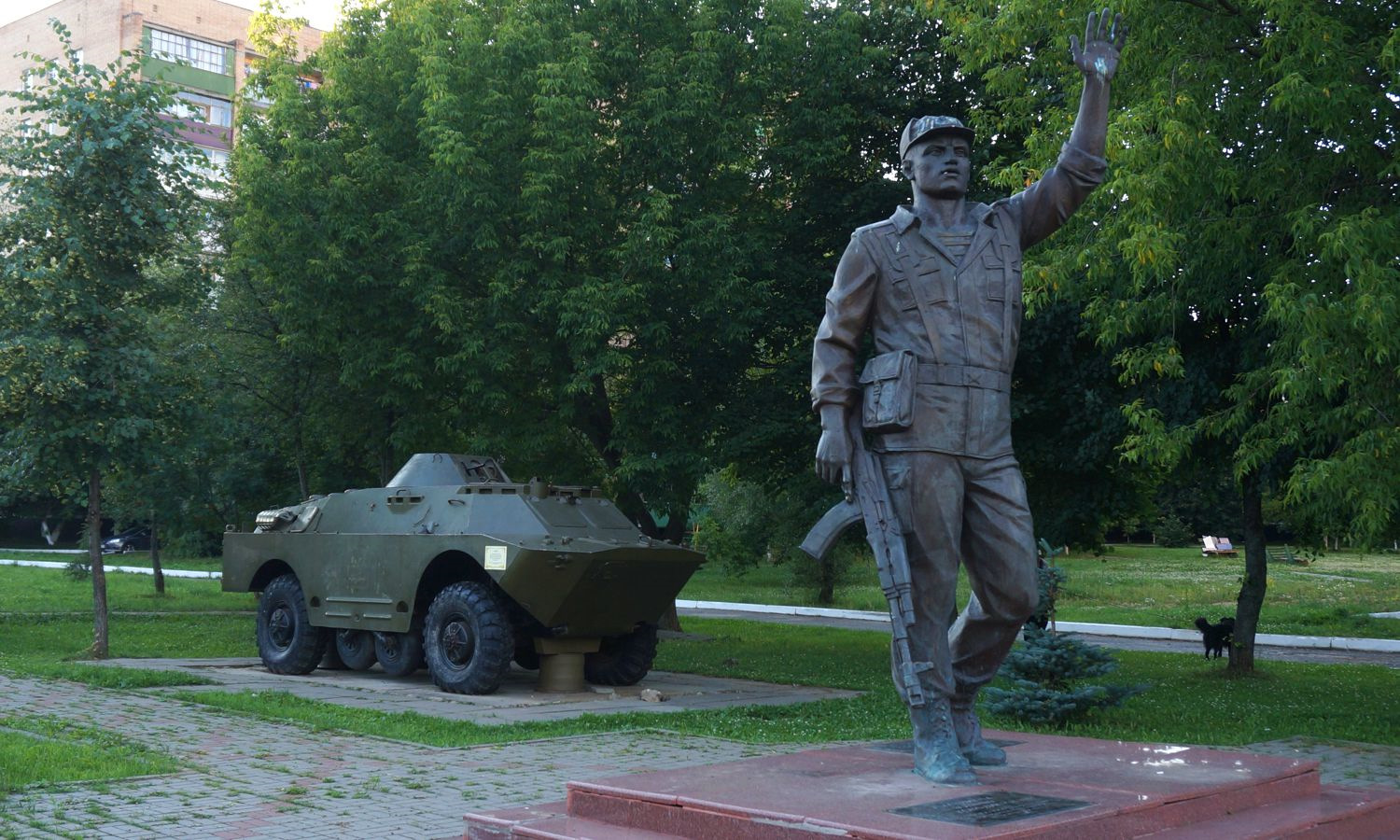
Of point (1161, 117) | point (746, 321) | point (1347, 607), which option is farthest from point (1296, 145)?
point (1347, 607)

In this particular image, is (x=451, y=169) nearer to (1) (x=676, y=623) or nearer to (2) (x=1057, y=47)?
(2) (x=1057, y=47)

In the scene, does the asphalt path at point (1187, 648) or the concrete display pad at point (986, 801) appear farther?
the asphalt path at point (1187, 648)

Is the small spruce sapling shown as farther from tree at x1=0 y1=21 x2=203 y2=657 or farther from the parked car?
the parked car

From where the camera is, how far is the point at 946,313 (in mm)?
6043

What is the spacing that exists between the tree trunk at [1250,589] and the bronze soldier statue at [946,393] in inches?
387

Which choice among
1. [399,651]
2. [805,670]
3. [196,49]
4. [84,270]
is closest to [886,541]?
[399,651]

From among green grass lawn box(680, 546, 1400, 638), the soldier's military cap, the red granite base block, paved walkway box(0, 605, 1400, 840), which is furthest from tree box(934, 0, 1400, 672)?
green grass lawn box(680, 546, 1400, 638)

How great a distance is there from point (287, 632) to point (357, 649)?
31.4 inches

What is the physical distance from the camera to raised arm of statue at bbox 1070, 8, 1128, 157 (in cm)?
600

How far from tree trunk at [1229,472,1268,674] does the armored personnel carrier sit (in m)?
6.15

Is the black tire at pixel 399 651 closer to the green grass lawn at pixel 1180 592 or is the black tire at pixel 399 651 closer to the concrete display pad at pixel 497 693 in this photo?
the concrete display pad at pixel 497 693

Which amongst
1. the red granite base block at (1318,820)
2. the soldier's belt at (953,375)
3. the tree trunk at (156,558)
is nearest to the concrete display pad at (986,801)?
the red granite base block at (1318,820)

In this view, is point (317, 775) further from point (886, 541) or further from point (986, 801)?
point (986, 801)

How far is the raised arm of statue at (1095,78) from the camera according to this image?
19.7ft
